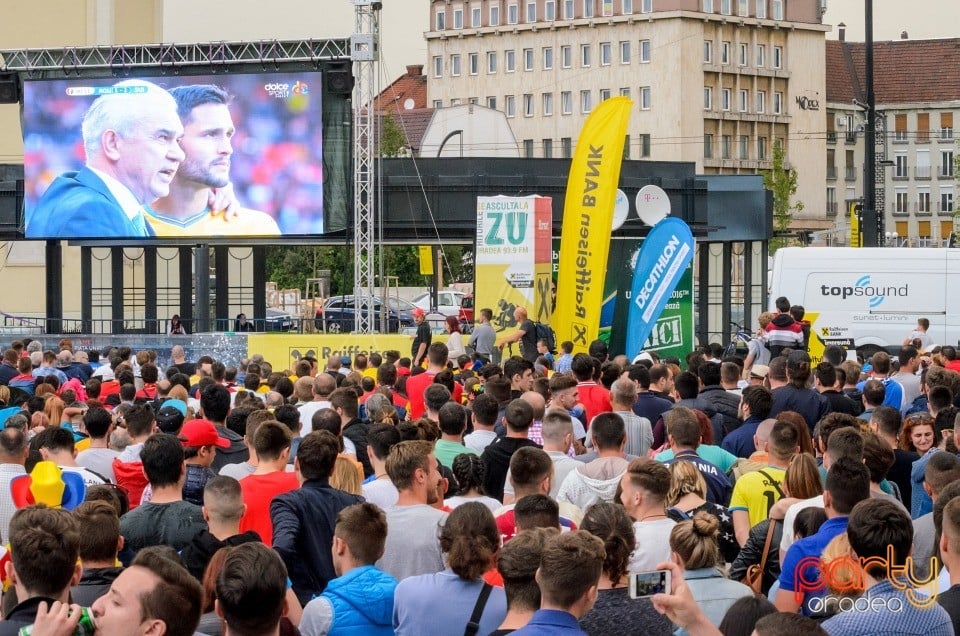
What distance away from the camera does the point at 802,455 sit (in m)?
6.80

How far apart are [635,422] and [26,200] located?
23371mm

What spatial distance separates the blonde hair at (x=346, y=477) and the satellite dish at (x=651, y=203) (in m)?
23.3

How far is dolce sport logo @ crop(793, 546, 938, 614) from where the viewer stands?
15.2 feet

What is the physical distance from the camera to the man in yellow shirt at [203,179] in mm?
29516

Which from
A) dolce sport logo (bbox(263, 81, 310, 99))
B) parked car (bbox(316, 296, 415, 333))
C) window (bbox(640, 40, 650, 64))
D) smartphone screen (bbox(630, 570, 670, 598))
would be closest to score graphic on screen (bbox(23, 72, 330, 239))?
dolce sport logo (bbox(263, 81, 310, 99))

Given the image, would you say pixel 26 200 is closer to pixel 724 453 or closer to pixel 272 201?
pixel 272 201

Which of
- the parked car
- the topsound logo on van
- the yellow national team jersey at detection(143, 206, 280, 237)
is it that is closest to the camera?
the topsound logo on van

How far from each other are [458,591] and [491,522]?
0.27 meters

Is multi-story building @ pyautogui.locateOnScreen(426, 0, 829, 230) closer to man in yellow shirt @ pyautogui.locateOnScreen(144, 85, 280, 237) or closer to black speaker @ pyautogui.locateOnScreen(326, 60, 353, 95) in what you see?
black speaker @ pyautogui.locateOnScreen(326, 60, 353, 95)

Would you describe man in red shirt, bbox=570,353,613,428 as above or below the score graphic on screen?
below

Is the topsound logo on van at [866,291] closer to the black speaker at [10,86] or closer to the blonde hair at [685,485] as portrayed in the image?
the black speaker at [10,86]

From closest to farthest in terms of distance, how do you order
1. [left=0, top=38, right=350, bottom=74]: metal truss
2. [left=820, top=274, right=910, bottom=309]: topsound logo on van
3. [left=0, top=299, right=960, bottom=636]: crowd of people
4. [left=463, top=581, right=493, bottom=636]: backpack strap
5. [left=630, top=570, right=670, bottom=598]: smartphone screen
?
[left=630, top=570, right=670, bottom=598]: smartphone screen, [left=0, top=299, right=960, bottom=636]: crowd of people, [left=463, top=581, right=493, bottom=636]: backpack strap, [left=820, top=274, right=910, bottom=309]: topsound logo on van, [left=0, top=38, right=350, bottom=74]: metal truss

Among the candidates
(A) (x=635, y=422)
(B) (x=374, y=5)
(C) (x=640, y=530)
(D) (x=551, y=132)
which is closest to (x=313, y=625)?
(C) (x=640, y=530)

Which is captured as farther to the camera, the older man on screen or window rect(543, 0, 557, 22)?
window rect(543, 0, 557, 22)
